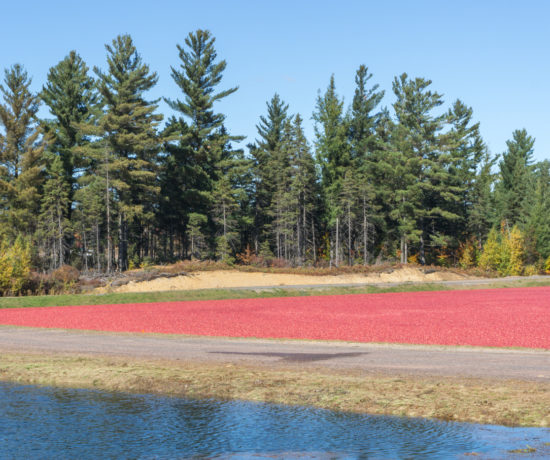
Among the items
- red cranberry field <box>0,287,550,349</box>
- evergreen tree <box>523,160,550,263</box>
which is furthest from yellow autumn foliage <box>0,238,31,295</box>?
evergreen tree <box>523,160,550,263</box>

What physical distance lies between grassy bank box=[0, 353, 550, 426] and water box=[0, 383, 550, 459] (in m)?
0.44

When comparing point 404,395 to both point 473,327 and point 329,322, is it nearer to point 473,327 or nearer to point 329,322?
point 473,327

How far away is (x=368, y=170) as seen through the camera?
8012 cm

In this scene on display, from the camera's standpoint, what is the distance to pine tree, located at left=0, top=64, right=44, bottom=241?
65188 mm

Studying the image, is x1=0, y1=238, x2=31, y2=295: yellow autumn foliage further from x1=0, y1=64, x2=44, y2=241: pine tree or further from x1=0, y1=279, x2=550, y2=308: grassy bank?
x1=0, y1=64, x2=44, y2=241: pine tree

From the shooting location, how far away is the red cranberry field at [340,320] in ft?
60.4

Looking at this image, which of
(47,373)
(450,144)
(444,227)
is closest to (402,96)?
(450,144)

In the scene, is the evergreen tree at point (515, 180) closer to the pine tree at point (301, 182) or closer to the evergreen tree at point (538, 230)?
the evergreen tree at point (538, 230)

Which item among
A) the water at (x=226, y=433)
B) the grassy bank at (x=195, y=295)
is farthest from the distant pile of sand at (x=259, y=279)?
the water at (x=226, y=433)

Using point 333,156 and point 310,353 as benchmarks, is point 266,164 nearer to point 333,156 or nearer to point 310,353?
point 333,156

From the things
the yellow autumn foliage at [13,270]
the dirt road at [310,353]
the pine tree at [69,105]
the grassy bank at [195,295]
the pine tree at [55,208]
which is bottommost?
the grassy bank at [195,295]

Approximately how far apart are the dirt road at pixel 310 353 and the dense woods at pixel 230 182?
42.9 meters

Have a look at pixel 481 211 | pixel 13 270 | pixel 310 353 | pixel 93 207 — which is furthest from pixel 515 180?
pixel 310 353

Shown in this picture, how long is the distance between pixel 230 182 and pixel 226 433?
220 ft
